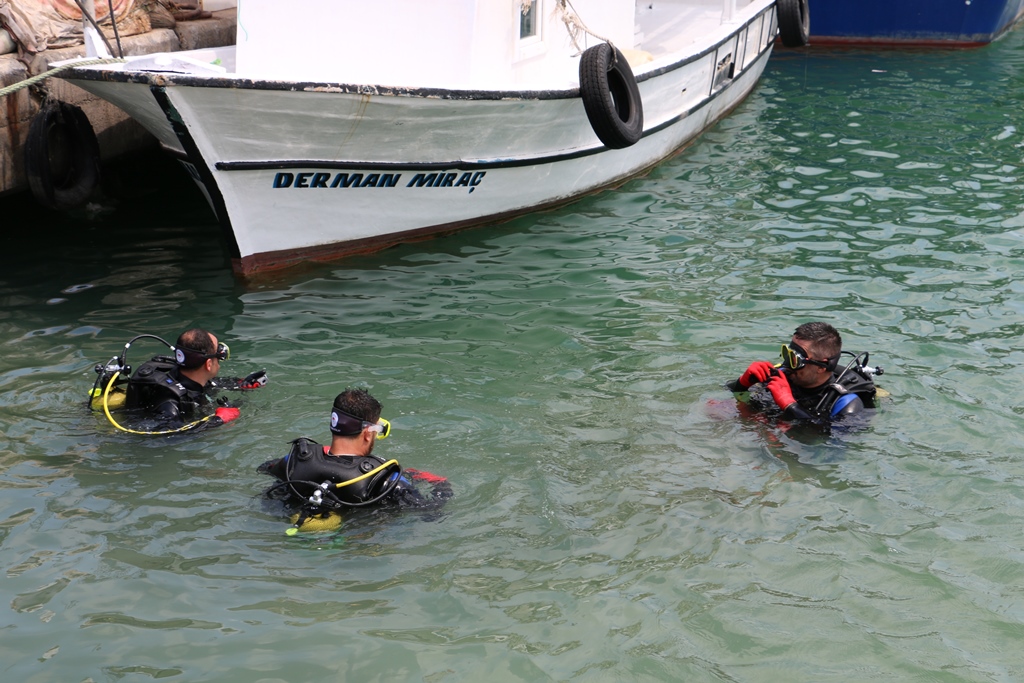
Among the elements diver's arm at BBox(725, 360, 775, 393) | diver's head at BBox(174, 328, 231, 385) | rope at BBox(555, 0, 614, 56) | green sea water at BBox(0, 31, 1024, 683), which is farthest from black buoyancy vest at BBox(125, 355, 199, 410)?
rope at BBox(555, 0, 614, 56)

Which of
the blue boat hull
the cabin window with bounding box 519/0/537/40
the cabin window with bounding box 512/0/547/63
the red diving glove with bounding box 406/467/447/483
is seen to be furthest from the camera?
the blue boat hull

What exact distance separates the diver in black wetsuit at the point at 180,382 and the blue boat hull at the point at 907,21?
16347 mm

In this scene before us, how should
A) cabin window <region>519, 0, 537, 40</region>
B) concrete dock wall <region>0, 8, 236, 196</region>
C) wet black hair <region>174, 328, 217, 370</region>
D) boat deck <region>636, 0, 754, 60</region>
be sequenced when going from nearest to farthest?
wet black hair <region>174, 328, 217, 370</region> < concrete dock wall <region>0, 8, 236, 196</region> < cabin window <region>519, 0, 537, 40</region> < boat deck <region>636, 0, 754, 60</region>

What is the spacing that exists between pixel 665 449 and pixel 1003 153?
8556 millimetres

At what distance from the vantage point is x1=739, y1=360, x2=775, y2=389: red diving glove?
619cm

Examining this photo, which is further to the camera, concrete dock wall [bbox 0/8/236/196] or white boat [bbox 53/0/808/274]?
concrete dock wall [bbox 0/8/236/196]

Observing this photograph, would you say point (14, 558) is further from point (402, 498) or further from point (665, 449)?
point (665, 449)

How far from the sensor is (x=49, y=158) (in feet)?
30.9

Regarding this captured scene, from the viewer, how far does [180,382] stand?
601 centimetres

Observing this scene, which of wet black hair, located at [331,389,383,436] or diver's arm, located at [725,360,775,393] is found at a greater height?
wet black hair, located at [331,389,383,436]

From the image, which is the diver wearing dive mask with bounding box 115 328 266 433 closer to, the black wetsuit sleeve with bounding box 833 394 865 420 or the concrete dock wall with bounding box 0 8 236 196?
the black wetsuit sleeve with bounding box 833 394 865 420

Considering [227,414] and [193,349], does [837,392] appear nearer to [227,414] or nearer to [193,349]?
[227,414]

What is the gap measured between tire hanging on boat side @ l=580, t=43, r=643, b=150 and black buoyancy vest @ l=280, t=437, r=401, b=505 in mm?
5658

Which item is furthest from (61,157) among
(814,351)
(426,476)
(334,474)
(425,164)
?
(814,351)
